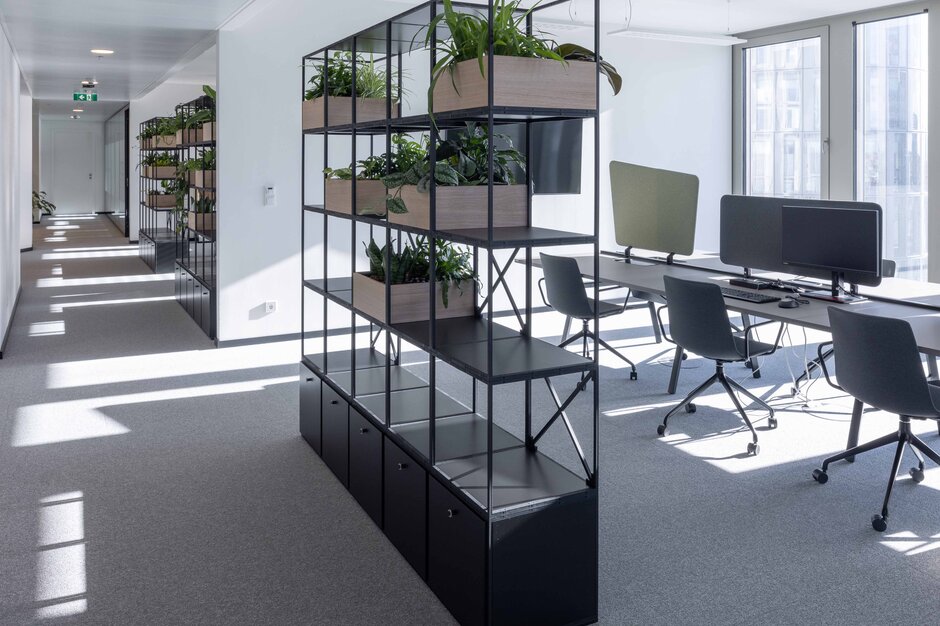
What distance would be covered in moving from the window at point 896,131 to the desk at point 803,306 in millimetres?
2394

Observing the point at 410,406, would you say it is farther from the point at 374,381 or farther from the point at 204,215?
the point at 204,215

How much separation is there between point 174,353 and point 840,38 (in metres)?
6.31

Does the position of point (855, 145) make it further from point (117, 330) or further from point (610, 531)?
point (117, 330)

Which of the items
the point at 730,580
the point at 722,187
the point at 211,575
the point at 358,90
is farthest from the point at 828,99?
the point at 211,575

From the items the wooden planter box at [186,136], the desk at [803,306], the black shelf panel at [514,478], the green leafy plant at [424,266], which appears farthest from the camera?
the wooden planter box at [186,136]

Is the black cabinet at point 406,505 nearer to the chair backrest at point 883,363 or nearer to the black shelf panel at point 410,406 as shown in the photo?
the black shelf panel at point 410,406

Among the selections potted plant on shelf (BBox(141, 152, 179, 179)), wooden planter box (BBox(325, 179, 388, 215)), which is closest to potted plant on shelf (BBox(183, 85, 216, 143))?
potted plant on shelf (BBox(141, 152, 179, 179))

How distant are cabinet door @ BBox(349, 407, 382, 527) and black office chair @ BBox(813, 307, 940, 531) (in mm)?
1880

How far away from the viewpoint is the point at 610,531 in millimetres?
3238

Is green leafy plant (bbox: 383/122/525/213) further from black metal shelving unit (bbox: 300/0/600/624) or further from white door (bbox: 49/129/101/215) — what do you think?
white door (bbox: 49/129/101/215)

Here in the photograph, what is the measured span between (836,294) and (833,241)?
28 centimetres

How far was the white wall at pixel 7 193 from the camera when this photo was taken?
6449 millimetres

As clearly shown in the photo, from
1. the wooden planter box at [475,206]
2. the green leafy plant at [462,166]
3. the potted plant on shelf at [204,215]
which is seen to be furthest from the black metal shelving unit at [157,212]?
the wooden planter box at [475,206]

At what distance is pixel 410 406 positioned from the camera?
11.3 ft
